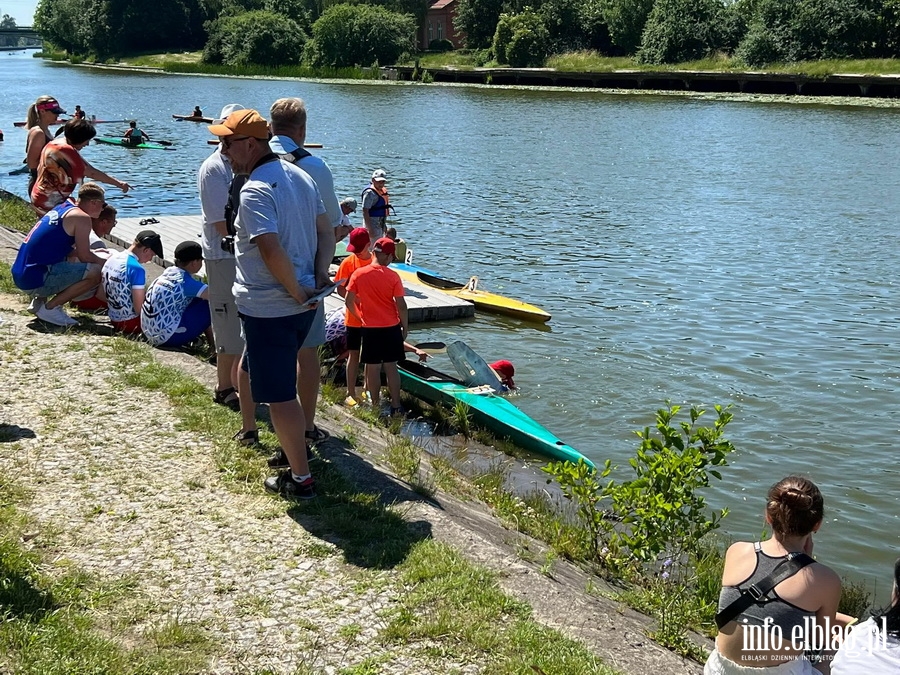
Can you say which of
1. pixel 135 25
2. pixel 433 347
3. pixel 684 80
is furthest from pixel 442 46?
pixel 433 347

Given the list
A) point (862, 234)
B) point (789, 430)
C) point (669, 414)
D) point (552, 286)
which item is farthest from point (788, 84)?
point (669, 414)

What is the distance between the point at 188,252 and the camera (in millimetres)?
8578

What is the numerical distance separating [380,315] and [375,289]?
288mm

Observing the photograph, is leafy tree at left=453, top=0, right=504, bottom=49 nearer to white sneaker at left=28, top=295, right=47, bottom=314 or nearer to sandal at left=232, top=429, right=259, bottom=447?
white sneaker at left=28, top=295, right=47, bottom=314

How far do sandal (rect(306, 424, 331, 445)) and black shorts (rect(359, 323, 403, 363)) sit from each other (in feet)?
8.74

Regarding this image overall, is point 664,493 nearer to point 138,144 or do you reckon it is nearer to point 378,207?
point 378,207

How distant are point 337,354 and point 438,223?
12.0 m

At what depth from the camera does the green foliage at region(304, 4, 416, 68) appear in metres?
87.2

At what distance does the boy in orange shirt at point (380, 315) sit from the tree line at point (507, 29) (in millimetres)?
61172

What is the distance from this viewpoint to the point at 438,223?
22.2m

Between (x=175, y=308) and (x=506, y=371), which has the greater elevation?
(x=175, y=308)

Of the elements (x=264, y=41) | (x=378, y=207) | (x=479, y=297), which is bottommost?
(x=479, y=297)

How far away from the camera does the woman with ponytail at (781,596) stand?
3.87 meters

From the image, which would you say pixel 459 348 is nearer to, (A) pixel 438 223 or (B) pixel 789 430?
(B) pixel 789 430
